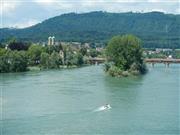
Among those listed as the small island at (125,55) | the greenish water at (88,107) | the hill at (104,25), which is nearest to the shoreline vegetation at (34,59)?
the small island at (125,55)

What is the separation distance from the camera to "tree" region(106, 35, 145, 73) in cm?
2386

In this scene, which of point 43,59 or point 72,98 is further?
point 43,59

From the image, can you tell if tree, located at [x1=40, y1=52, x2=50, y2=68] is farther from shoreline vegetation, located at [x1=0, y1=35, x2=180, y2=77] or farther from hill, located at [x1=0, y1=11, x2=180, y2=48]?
hill, located at [x1=0, y1=11, x2=180, y2=48]

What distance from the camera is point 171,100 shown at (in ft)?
48.9

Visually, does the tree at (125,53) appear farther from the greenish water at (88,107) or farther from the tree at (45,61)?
the tree at (45,61)

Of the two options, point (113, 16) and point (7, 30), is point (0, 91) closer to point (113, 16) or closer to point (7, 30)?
point (7, 30)

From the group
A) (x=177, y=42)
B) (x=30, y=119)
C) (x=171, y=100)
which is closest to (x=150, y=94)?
(x=171, y=100)

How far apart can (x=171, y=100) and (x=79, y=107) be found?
2831 mm

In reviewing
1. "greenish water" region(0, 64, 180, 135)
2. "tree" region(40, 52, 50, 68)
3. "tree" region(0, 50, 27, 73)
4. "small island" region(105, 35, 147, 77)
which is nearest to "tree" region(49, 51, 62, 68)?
"tree" region(40, 52, 50, 68)

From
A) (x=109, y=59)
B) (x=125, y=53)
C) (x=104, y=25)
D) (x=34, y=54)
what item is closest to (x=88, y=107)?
(x=125, y=53)

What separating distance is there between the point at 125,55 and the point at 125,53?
9cm

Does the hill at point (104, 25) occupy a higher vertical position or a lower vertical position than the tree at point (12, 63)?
higher

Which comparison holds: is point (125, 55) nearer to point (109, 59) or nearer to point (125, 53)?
point (125, 53)

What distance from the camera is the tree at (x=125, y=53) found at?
23859mm
